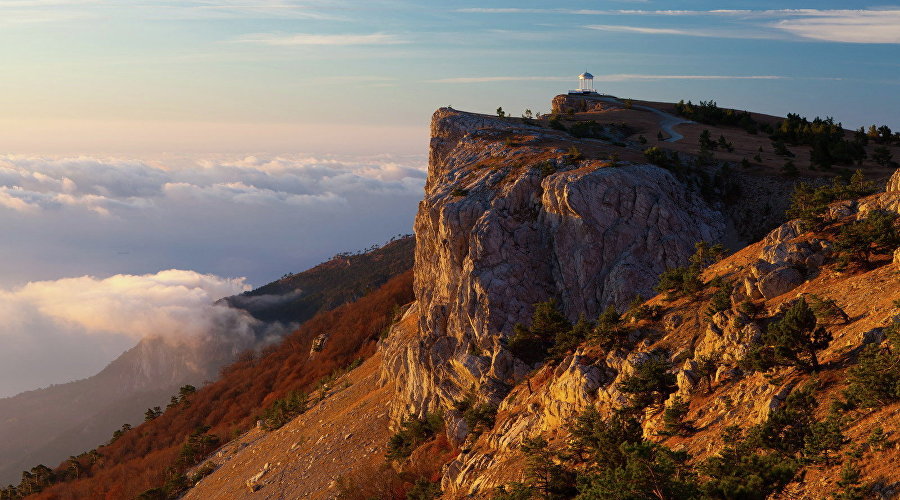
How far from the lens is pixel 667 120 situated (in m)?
88.6

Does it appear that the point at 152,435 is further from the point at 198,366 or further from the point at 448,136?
the point at 198,366

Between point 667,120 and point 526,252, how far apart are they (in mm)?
50894

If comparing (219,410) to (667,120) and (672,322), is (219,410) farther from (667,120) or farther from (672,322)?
(672,322)

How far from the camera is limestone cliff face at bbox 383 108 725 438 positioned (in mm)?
44531

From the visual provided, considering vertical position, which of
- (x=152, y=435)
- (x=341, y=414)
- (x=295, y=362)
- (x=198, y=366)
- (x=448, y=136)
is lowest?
(x=198, y=366)

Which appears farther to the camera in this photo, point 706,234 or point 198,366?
point 198,366

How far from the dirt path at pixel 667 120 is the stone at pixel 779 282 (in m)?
47.3

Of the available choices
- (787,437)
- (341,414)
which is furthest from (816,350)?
(341,414)

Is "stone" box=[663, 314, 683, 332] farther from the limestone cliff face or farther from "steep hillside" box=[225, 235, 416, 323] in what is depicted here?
"steep hillside" box=[225, 235, 416, 323]

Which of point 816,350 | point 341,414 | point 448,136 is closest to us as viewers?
point 816,350

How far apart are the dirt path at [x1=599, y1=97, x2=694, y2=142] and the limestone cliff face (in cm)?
2620

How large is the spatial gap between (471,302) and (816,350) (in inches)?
981

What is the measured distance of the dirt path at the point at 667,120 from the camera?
76.2 meters

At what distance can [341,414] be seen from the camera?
58.6 metres
